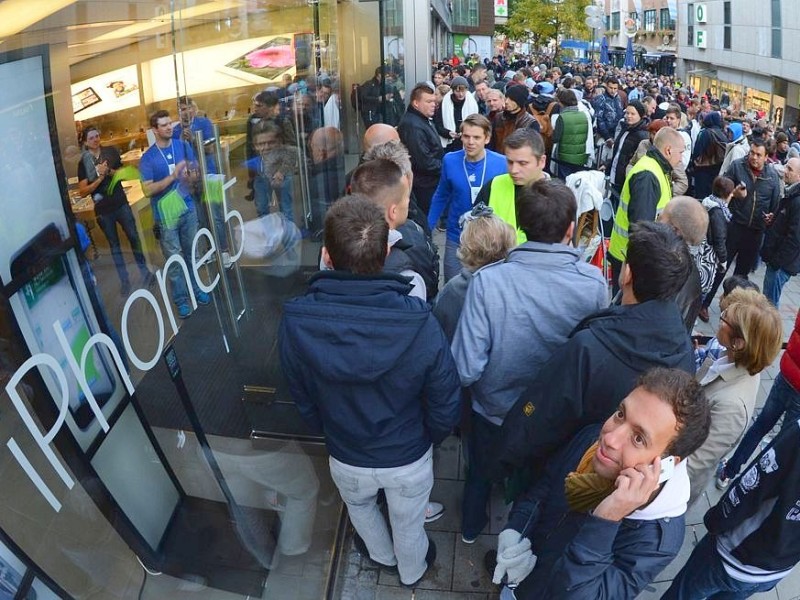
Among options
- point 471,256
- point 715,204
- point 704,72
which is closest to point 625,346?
point 471,256

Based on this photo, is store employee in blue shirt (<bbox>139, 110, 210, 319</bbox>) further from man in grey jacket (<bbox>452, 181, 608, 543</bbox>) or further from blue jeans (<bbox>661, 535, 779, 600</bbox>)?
blue jeans (<bbox>661, 535, 779, 600</bbox>)

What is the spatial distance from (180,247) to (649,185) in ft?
11.2

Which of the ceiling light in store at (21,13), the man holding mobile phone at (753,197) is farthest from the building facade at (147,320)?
the man holding mobile phone at (753,197)

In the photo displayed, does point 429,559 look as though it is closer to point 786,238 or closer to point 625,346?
point 625,346

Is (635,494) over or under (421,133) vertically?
under

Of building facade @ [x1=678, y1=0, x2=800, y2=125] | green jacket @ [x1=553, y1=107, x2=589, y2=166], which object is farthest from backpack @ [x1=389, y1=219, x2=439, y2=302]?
building facade @ [x1=678, y1=0, x2=800, y2=125]

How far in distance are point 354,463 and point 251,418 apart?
799mm

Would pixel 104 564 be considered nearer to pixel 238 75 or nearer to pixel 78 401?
pixel 78 401

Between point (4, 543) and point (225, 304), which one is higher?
point (225, 304)

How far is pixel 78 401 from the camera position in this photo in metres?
1.61

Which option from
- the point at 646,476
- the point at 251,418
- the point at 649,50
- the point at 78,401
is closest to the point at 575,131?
the point at 251,418

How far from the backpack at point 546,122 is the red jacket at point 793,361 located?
499 cm

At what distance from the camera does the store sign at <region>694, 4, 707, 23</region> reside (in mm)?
45834

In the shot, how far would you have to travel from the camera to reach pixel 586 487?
183 cm
